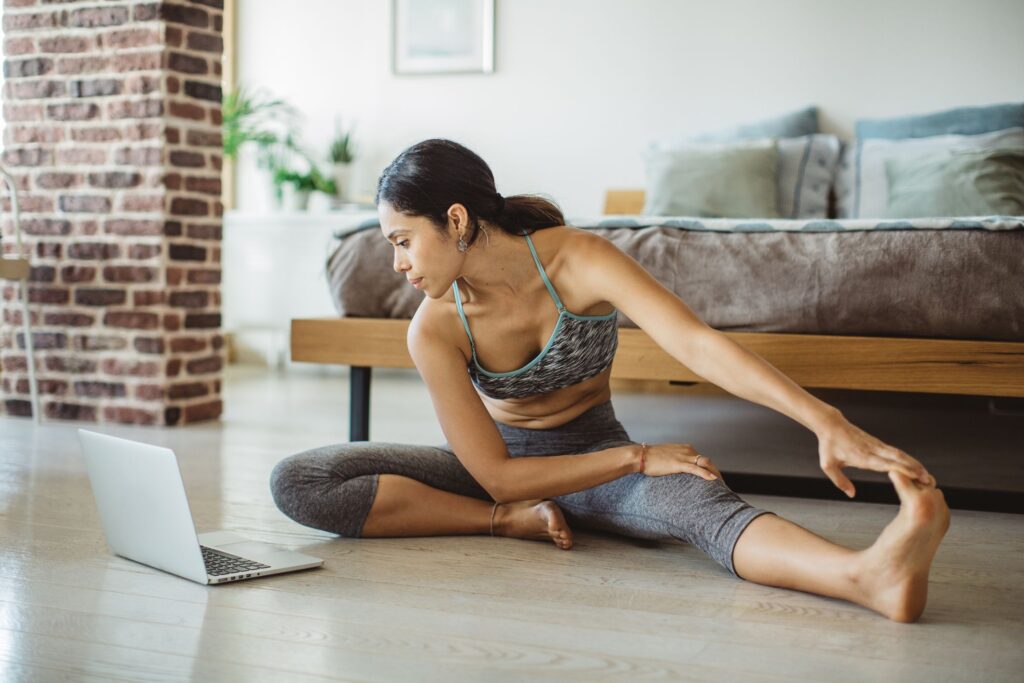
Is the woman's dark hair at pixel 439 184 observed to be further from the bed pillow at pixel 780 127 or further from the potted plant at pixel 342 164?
the potted plant at pixel 342 164

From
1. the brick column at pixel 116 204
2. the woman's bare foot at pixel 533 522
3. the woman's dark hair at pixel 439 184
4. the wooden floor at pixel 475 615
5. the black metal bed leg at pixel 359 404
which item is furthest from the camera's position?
the brick column at pixel 116 204

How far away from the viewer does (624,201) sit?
17.4 ft

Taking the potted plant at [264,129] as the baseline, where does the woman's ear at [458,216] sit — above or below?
below

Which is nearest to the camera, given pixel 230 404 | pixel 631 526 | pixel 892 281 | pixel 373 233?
pixel 631 526

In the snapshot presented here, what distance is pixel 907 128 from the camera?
478 cm

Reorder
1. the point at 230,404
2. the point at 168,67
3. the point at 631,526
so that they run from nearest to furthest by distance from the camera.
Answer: the point at 631,526, the point at 168,67, the point at 230,404

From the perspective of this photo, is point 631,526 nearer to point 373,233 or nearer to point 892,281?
point 892,281

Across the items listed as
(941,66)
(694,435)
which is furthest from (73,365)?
(941,66)

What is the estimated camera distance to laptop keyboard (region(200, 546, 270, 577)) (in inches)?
76.2

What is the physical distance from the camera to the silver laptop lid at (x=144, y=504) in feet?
6.09

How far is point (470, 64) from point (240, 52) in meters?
1.42

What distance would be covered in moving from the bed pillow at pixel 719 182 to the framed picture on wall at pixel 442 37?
4.56 ft

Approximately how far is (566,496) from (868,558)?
0.75 m

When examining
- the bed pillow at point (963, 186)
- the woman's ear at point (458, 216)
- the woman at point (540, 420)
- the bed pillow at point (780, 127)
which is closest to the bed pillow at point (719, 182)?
the bed pillow at point (780, 127)
